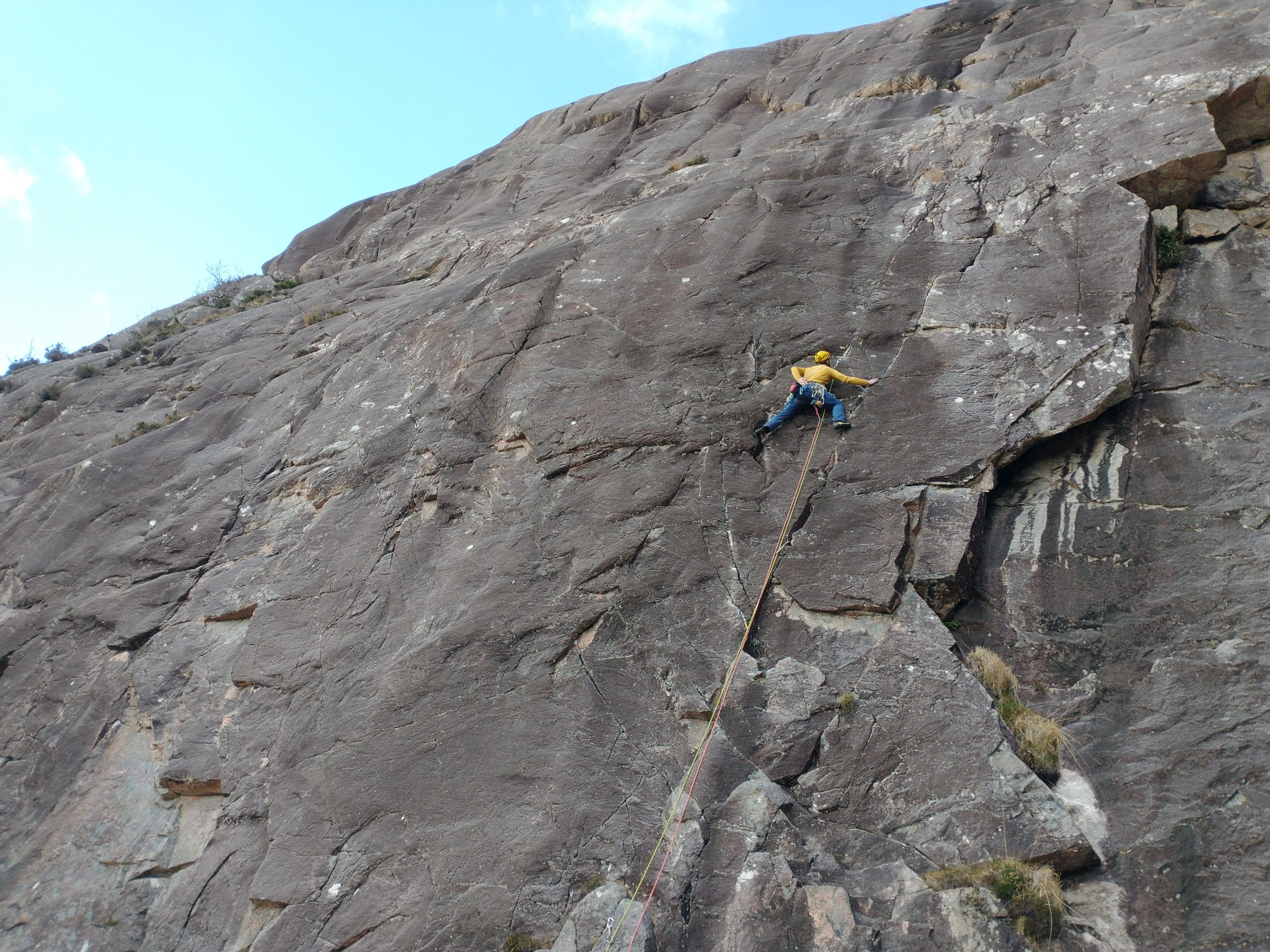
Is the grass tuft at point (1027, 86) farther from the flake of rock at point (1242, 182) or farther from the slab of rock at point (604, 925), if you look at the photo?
the slab of rock at point (604, 925)

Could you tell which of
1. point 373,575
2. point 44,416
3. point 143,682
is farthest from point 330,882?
point 44,416

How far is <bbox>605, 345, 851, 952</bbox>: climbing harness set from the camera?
690 cm

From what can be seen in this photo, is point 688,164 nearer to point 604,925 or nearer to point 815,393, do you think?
point 815,393

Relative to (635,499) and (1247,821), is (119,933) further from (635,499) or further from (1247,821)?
(1247,821)

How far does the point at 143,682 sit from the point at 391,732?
394 cm

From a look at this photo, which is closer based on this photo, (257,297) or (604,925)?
(604,925)

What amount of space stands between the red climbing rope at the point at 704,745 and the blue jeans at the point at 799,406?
30cm

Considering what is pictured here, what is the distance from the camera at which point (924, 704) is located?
764cm

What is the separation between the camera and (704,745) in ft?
25.6

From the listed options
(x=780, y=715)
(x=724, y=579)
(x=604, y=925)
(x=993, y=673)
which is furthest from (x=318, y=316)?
(x=993, y=673)

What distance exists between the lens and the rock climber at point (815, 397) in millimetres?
9828

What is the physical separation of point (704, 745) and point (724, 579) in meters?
1.76

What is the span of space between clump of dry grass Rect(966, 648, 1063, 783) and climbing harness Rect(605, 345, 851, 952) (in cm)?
203

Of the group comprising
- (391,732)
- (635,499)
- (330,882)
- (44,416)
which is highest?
(44,416)
